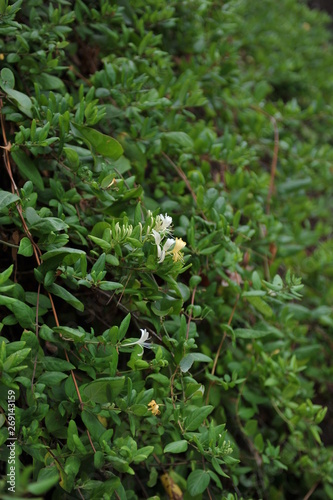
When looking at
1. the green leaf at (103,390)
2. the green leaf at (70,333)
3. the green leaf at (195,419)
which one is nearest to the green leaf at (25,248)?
the green leaf at (70,333)

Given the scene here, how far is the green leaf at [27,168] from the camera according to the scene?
1124mm

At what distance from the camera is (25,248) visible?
38.6 inches

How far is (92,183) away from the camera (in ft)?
3.53

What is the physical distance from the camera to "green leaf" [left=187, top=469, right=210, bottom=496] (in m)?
1.06

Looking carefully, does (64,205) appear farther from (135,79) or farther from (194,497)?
(194,497)

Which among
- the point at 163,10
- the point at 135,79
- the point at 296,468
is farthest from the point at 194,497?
the point at 163,10

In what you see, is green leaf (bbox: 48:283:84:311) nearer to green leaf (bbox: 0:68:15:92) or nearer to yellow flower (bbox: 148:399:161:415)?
yellow flower (bbox: 148:399:161:415)

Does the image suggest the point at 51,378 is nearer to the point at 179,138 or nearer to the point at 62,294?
the point at 62,294

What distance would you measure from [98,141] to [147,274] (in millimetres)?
331

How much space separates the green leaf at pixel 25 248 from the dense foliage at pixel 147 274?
0.06 ft

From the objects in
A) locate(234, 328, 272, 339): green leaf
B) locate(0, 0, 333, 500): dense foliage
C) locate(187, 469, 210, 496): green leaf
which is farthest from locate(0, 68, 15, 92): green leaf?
locate(187, 469, 210, 496): green leaf

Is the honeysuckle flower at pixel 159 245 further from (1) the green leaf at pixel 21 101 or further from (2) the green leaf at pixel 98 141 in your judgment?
Answer: (1) the green leaf at pixel 21 101

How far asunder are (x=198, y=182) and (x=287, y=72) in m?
1.33

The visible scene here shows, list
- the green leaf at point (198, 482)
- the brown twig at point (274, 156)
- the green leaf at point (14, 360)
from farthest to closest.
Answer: the brown twig at point (274, 156)
the green leaf at point (198, 482)
the green leaf at point (14, 360)
